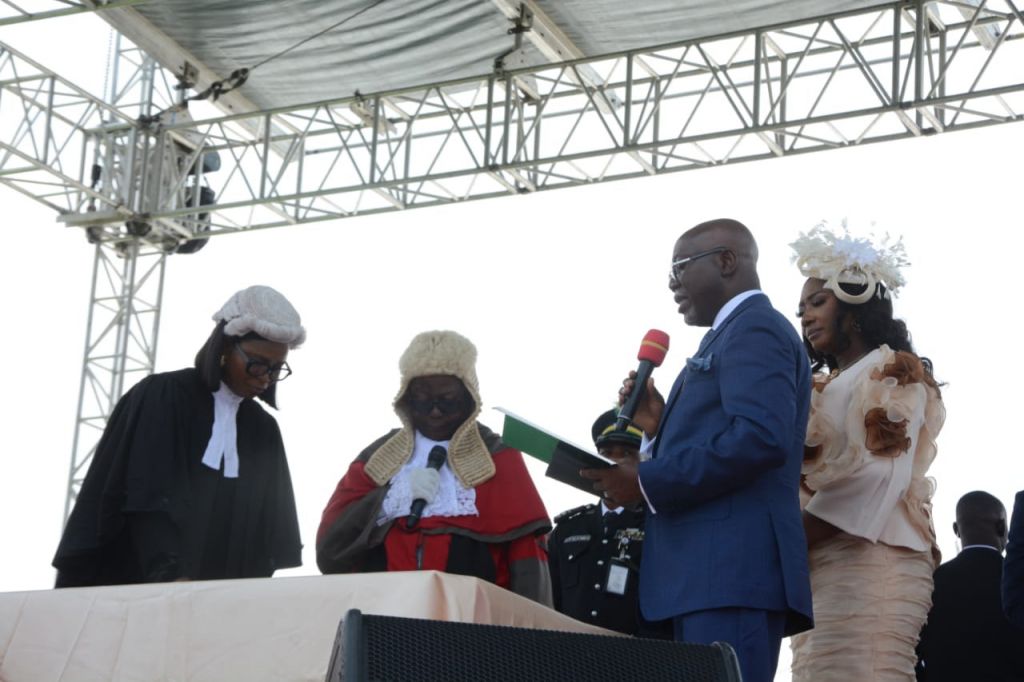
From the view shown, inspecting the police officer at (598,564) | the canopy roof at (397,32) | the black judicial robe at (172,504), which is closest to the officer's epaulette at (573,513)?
the police officer at (598,564)

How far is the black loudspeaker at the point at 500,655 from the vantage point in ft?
8.06

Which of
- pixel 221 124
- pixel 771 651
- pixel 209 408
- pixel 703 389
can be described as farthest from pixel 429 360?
pixel 221 124

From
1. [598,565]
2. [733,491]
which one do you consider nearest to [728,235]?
[733,491]

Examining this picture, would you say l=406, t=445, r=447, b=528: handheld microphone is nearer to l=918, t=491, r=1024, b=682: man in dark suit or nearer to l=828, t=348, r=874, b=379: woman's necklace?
l=828, t=348, r=874, b=379: woman's necklace

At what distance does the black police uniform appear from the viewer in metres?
4.78

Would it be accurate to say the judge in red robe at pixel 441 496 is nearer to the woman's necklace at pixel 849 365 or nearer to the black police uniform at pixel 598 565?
the black police uniform at pixel 598 565

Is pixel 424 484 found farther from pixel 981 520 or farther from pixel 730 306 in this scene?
pixel 981 520

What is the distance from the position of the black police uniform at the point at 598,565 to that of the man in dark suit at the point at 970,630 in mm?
945

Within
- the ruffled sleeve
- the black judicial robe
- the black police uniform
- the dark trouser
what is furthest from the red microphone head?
the black judicial robe

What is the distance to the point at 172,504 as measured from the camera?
4312 millimetres

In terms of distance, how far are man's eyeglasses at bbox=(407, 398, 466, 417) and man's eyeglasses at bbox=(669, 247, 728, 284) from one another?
1178 mm

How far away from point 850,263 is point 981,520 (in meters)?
1.57

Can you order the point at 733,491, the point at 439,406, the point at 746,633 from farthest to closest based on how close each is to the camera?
the point at 439,406 → the point at 733,491 → the point at 746,633

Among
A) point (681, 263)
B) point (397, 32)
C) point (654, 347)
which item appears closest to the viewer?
point (654, 347)
